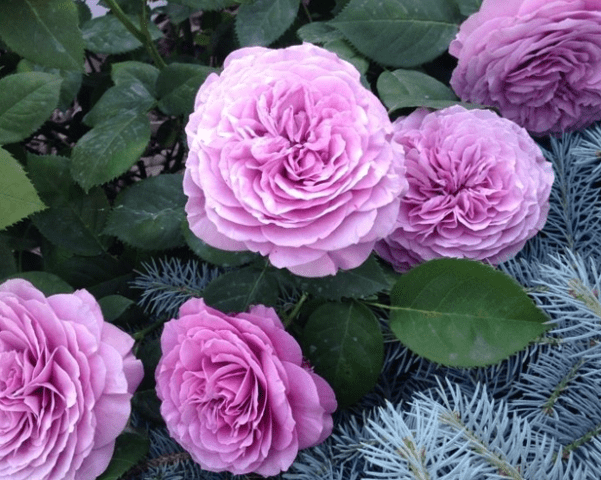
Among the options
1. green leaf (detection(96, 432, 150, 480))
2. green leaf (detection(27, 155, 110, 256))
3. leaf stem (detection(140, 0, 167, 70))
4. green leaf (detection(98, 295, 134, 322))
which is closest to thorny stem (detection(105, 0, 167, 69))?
leaf stem (detection(140, 0, 167, 70))

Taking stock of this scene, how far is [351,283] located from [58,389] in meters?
0.20

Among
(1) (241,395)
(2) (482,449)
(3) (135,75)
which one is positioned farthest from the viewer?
(3) (135,75)

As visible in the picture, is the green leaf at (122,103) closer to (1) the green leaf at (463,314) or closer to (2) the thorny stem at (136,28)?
(2) the thorny stem at (136,28)

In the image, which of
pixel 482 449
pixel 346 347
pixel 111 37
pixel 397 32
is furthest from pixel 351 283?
pixel 111 37

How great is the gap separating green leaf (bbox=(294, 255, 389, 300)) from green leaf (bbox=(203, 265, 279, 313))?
4 cm

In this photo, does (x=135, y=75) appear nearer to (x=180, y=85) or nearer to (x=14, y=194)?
(x=180, y=85)

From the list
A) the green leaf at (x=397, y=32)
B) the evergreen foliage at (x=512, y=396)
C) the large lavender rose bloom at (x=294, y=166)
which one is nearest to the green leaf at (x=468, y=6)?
the green leaf at (x=397, y=32)

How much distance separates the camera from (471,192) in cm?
44

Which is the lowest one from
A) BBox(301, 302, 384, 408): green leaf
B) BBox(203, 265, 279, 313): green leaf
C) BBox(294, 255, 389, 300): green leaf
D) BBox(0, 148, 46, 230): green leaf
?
BBox(301, 302, 384, 408): green leaf

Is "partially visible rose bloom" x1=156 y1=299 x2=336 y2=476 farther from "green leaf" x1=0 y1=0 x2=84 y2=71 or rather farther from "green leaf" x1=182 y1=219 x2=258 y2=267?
"green leaf" x1=0 y1=0 x2=84 y2=71

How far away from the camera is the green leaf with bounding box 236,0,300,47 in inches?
24.6

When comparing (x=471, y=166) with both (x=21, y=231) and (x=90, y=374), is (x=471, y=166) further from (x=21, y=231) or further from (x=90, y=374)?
(x=21, y=231)

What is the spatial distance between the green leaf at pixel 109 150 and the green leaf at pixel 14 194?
0.06 metres

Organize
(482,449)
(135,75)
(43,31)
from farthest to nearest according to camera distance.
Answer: (135,75) → (43,31) → (482,449)
